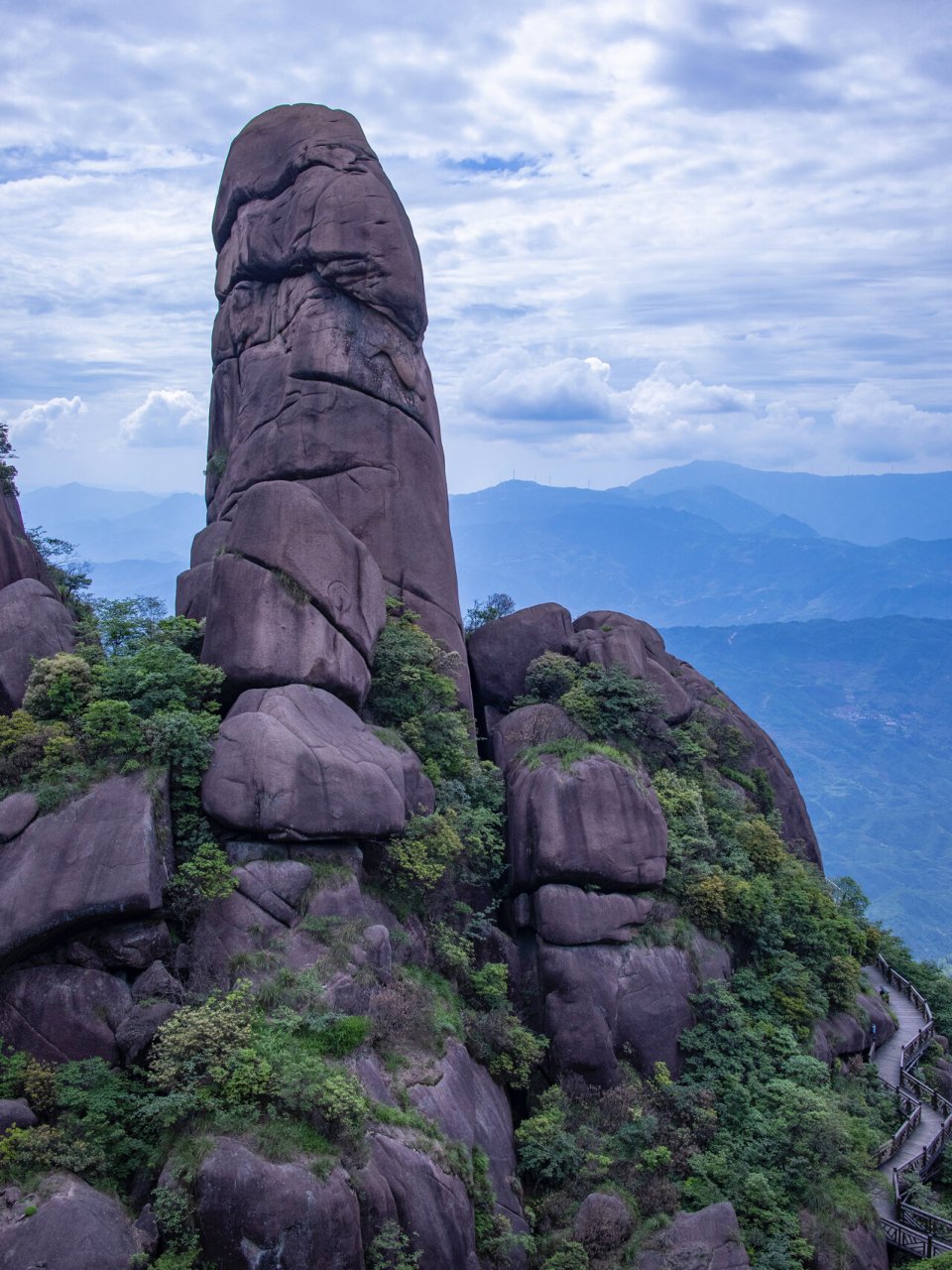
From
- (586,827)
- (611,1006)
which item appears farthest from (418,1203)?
(586,827)

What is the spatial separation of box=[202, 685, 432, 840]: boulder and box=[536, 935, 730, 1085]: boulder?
6.12 meters

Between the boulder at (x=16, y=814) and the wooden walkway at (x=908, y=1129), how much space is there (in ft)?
69.5

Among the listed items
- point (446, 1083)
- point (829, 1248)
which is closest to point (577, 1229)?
point (446, 1083)

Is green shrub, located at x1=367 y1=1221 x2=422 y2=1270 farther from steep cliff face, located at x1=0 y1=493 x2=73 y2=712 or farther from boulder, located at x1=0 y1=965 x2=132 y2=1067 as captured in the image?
steep cliff face, located at x1=0 y1=493 x2=73 y2=712

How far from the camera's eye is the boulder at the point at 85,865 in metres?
19.6

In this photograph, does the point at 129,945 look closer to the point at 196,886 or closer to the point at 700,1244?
the point at 196,886

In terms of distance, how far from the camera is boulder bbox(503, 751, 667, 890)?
27.3m

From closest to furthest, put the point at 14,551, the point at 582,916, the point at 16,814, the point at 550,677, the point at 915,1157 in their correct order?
the point at 16,814, the point at 582,916, the point at 915,1157, the point at 14,551, the point at 550,677

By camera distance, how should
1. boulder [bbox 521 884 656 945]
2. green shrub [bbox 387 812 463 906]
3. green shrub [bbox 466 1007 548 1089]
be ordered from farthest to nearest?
boulder [bbox 521 884 656 945] → green shrub [bbox 387 812 463 906] → green shrub [bbox 466 1007 548 1089]

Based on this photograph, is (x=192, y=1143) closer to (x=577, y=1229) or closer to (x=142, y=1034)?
(x=142, y=1034)

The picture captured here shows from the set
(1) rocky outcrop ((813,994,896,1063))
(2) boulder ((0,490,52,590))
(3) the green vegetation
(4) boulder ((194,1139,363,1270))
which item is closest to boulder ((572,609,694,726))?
(3) the green vegetation

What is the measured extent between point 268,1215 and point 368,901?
7932 mm

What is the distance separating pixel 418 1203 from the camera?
17.8 meters

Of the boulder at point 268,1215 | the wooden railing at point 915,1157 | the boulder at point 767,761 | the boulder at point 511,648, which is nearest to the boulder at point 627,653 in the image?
the boulder at point 511,648
